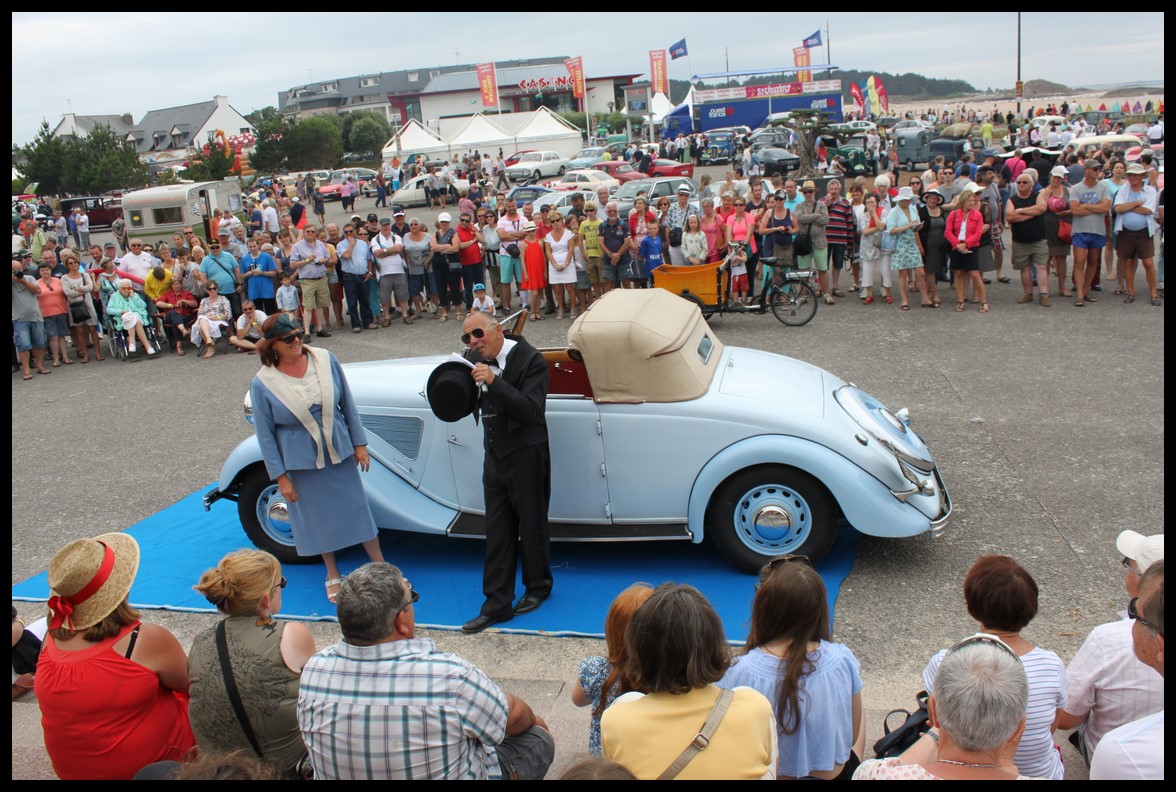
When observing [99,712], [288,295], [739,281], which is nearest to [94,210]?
[288,295]

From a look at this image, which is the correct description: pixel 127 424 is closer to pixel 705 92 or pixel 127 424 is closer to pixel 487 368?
pixel 487 368

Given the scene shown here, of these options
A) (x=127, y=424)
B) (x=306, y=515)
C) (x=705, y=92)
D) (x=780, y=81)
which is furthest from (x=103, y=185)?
(x=306, y=515)

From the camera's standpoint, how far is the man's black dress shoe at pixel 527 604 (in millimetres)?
5445

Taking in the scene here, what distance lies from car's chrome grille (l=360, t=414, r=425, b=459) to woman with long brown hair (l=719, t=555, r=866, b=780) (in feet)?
10.7

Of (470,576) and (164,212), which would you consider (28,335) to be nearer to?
(470,576)

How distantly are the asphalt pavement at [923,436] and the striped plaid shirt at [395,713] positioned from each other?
898mm

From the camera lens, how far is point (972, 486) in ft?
22.5

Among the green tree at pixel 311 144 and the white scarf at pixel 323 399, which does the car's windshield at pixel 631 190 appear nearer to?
the white scarf at pixel 323 399

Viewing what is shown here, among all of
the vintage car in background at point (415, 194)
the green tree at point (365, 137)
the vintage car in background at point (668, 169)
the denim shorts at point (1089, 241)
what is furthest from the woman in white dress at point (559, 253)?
the green tree at point (365, 137)

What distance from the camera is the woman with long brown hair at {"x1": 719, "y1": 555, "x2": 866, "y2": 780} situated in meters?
3.17

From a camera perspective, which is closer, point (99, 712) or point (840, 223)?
point (99, 712)

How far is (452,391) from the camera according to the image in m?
5.17

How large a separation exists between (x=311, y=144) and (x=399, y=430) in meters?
62.6

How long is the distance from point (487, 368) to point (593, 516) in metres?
1.30
